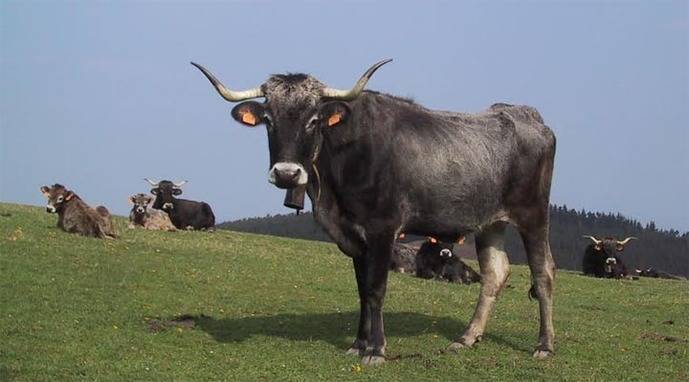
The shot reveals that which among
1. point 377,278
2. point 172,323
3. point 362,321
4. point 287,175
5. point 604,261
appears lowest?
point 172,323

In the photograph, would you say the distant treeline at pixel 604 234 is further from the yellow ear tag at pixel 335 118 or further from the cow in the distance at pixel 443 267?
the yellow ear tag at pixel 335 118

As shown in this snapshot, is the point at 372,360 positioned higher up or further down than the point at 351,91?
further down

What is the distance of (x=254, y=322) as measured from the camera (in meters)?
15.0

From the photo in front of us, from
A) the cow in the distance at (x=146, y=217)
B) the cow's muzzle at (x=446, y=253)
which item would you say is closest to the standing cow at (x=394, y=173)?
the cow's muzzle at (x=446, y=253)

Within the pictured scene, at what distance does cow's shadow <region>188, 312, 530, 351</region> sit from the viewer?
46.0 ft

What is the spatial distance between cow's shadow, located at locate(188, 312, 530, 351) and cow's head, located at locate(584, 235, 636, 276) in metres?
17.8

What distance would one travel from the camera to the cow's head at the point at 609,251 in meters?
32.8

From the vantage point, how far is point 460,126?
1406cm

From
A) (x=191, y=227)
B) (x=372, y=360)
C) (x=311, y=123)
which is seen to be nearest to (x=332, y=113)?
(x=311, y=123)

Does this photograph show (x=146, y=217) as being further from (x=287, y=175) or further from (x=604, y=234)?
(x=604, y=234)

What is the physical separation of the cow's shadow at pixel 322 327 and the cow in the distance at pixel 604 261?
58.3 ft

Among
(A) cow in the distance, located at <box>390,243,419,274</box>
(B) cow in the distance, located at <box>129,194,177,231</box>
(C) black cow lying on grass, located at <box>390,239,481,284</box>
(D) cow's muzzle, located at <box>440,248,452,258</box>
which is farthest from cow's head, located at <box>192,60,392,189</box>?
(B) cow in the distance, located at <box>129,194,177,231</box>

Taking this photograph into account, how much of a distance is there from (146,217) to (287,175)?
66.0 ft

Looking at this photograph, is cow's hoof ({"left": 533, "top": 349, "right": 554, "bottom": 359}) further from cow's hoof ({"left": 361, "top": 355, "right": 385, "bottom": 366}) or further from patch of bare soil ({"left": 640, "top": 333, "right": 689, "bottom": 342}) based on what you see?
patch of bare soil ({"left": 640, "top": 333, "right": 689, "bottom": 342})
